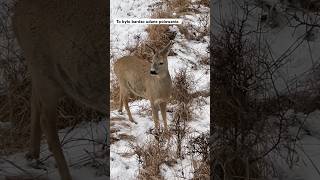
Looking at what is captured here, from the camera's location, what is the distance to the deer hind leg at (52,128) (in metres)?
2.73

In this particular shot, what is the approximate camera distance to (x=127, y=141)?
2.75 m

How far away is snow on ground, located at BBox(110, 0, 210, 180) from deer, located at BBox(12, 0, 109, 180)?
0.32ft

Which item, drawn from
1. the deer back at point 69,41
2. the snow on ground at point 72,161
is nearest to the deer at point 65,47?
the deer back at point 69,41

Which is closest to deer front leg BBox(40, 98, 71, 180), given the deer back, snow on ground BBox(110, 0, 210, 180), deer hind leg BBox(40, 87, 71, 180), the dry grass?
deer hind leg BBox(40, 87, 71, 180)

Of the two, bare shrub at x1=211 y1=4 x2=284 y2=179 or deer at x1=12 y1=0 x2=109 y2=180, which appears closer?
deer at x1=12 y1=0 x2=109 y2=180

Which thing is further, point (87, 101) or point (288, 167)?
point (288, 167)

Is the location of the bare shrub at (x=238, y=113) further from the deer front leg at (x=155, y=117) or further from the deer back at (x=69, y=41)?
the deer back at (x=69, y=41)

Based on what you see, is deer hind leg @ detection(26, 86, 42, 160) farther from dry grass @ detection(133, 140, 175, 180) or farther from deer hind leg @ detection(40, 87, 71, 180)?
dry grass @ detection(133, 140, 175, 180)

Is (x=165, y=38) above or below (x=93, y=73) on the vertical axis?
above

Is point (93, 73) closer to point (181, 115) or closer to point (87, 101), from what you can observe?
point (87, 101)

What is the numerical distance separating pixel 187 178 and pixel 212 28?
2.87ft

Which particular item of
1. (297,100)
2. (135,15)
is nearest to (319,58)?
(297,100)

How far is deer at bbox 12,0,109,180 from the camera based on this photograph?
270 cm

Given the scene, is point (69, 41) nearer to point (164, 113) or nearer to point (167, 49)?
point (167, 49)
